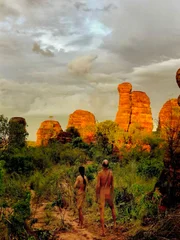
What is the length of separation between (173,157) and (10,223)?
14.4 feet

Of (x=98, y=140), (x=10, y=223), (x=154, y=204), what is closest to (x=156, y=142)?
(x=98, y=140)

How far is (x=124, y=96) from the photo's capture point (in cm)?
6241

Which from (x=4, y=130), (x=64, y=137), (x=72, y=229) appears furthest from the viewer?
(x=64, y=137)

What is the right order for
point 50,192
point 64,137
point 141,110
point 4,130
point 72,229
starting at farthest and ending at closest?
point 141,110
point 64,137
point 4,130
point 50,192
point 72,229

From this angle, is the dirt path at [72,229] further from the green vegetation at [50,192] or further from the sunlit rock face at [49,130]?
the sunlit rock face at [49,130]

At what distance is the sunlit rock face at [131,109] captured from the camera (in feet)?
203

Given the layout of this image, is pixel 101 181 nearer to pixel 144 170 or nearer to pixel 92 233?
pixel 92 233

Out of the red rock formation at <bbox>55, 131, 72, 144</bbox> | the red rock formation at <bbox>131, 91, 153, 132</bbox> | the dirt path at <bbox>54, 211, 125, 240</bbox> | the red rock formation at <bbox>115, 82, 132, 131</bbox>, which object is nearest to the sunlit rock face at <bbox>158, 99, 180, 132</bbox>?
the dirt path at <bbox>54, 211, 125, 240</bbox>

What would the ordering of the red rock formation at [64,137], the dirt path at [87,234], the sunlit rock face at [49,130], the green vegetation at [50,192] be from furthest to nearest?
the sunlit rock face at [49,130], the red rock formation at [64,137], the dirt path at [87,234], the green vegetation at [50,192]

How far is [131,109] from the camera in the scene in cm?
6253

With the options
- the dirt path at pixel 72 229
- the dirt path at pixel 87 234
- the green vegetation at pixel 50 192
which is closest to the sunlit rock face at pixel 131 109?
the green vegetation at pixel 50 192

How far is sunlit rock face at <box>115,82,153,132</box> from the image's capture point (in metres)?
61.9

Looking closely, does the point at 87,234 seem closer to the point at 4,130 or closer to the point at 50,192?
the point at 50,192

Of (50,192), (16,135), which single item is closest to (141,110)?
(16,135)
